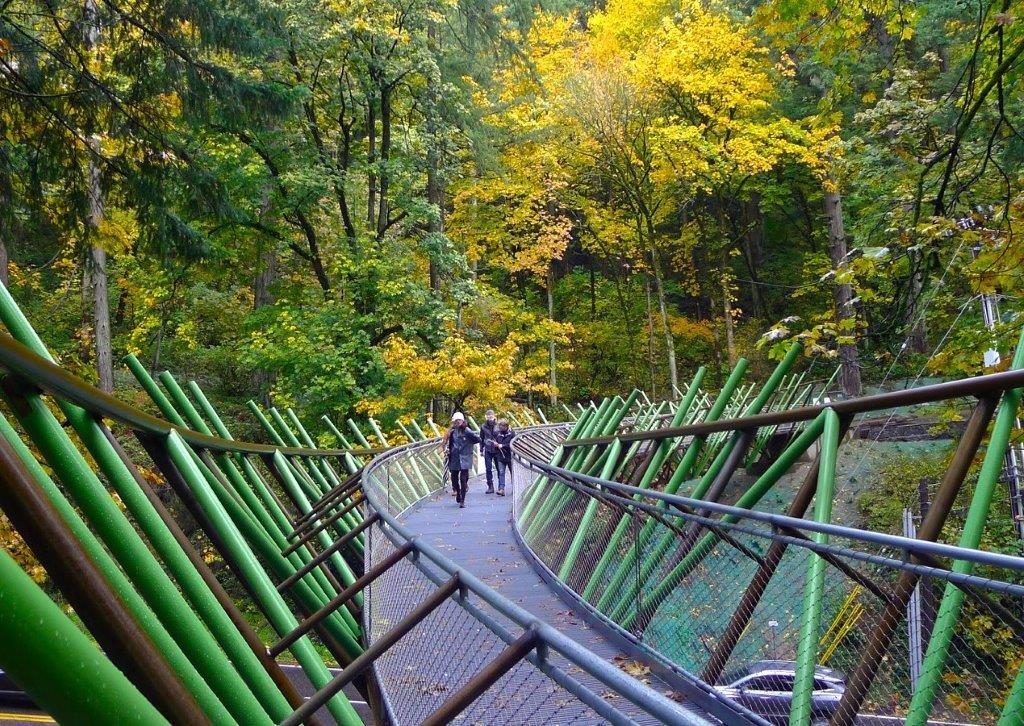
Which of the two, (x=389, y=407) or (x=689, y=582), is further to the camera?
(x=389, y=407)

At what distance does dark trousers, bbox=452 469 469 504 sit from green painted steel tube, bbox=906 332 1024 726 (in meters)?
10.9

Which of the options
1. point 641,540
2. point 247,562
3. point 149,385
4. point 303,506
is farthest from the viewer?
point 303,506

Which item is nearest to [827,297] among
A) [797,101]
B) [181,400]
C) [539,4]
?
[797,101]

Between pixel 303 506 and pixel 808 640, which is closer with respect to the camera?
pixel 808 640

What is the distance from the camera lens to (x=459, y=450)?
554 inches

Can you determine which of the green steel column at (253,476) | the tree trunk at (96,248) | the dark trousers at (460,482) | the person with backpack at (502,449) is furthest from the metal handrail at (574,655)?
the person with backpack at (502,449)

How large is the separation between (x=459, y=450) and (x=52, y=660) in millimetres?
12946

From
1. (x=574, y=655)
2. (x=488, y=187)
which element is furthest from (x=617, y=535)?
(x=488, y=187)

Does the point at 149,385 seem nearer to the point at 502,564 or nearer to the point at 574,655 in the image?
the point at 502,564

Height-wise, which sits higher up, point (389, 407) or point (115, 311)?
point (115, 311)

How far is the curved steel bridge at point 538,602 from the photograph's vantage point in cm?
195

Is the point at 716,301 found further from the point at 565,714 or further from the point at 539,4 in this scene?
the point at 565,714

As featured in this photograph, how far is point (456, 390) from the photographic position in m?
20.5

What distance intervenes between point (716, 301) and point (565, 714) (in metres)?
35.1
